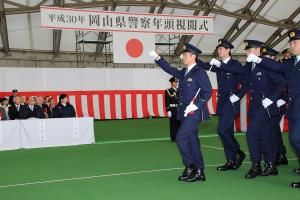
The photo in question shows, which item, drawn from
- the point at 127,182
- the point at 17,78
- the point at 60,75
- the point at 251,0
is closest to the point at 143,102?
the point at 60,75

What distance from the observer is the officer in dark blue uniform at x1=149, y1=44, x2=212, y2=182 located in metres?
5.87

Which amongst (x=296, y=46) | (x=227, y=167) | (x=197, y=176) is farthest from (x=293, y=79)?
(x=227, y=167)

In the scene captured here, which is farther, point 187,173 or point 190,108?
point 187,173

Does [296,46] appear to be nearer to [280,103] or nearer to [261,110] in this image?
[261,110]

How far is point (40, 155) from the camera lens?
901cm

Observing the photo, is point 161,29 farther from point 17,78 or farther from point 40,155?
point 40,155

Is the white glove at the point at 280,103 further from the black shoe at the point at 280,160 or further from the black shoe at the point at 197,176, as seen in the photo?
the black shoe at the point at 197,176

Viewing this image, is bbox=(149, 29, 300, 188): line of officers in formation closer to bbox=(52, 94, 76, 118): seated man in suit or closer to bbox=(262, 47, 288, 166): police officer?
bbox=(262, 47, 288, 166): police officer

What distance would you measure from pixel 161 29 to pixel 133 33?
3.33ft

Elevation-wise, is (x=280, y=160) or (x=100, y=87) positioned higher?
(x=100, y=87)

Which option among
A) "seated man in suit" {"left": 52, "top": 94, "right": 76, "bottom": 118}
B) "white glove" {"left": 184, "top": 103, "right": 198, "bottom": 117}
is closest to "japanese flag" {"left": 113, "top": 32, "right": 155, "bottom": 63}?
"seated man in suit" {"left": 52, "top": 94, "right": 76, "bottom": 118}

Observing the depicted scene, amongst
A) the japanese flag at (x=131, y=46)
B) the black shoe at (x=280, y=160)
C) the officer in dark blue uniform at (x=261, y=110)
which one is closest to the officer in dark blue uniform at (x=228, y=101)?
the officer in dark blue uniform at (x=261, y=110)

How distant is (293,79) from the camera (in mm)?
5492

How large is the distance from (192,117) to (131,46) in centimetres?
1021
